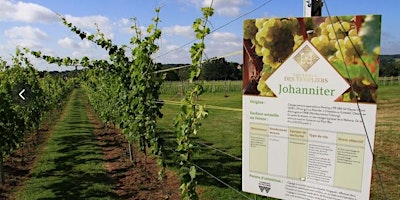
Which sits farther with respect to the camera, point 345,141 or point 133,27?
point 133,27

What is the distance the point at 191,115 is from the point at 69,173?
649cm

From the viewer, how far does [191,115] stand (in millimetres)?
3783

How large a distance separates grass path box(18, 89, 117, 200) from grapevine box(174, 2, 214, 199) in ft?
12.3

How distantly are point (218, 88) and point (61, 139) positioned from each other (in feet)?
117

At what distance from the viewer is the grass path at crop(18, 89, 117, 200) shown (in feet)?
25.0

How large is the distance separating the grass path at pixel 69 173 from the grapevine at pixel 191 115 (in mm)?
3746

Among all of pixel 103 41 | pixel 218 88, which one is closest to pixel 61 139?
pixel 103 41

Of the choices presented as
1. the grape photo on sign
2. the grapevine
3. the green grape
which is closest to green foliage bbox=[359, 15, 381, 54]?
the grape photo on sign

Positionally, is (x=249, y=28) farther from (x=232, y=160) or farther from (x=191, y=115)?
(x=232, y=160)

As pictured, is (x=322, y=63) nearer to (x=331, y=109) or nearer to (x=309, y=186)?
(x=331, y=109)

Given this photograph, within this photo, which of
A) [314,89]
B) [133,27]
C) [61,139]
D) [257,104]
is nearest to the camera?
[314,89]

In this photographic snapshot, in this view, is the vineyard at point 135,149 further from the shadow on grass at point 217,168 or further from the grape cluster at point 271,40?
the grape cluster at point 271,40

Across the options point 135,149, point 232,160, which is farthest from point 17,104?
point 232,160

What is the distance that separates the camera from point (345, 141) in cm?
241
